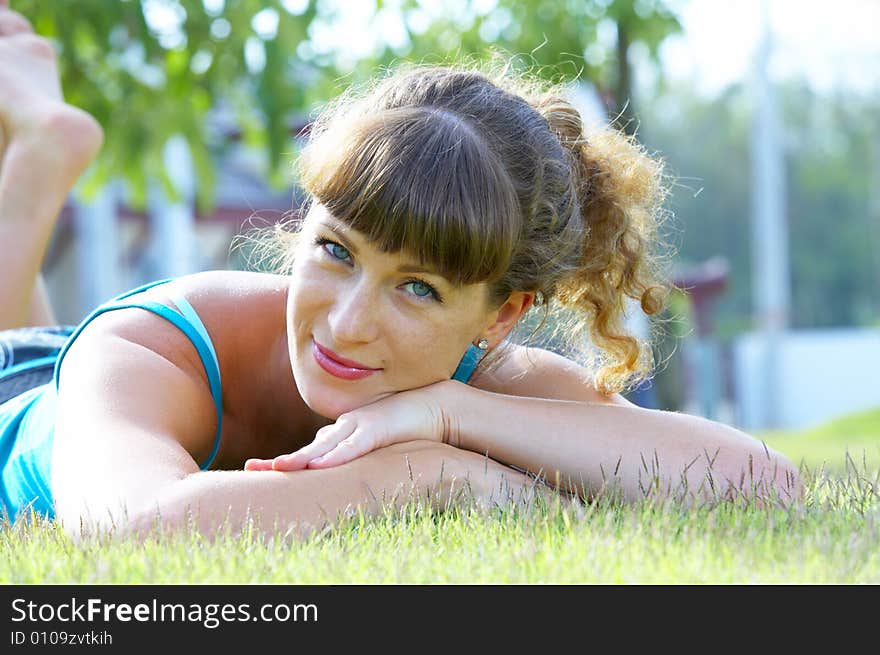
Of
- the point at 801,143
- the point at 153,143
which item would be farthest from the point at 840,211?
the point at 153,143

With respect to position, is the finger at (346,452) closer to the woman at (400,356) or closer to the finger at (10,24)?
the woman at (400,356)

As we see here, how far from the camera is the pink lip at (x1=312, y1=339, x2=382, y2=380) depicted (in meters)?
2.68

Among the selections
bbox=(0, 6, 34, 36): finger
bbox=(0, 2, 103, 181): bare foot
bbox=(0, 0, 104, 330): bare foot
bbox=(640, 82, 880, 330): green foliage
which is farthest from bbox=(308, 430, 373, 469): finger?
bbox=(640, 82, 880, 330): green foliage

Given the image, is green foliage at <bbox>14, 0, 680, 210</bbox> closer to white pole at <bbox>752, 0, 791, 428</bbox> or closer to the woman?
the woman

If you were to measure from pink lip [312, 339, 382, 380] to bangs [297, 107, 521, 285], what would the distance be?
0.96 feet

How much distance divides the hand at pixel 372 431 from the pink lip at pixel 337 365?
0.26 ft

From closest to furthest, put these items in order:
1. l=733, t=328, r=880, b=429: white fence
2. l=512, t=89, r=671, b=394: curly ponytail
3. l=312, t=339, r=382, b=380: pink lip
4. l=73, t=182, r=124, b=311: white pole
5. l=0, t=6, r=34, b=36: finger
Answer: l=312, t=339, r=382, b=380: pink lip
l=512, t=89, r=671, b=394: curly ponytail
l=0, t=6, r=34, b=36: finger
l=73, t=182, r=124, b=311: white pole
l=733, t=328, r=880, b=429: white fence

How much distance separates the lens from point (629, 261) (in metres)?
3.24

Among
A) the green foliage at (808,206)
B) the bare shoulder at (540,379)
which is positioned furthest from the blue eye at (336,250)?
the green foliage at (808,206)

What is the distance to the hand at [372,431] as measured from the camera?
8.16ft

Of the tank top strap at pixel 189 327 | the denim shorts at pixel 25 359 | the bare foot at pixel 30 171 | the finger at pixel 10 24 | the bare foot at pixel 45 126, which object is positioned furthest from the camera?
the finger at pixel 10 24

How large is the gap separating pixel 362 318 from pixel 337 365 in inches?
6.6

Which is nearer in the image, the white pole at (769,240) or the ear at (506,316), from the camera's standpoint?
the ear at (506,316)
